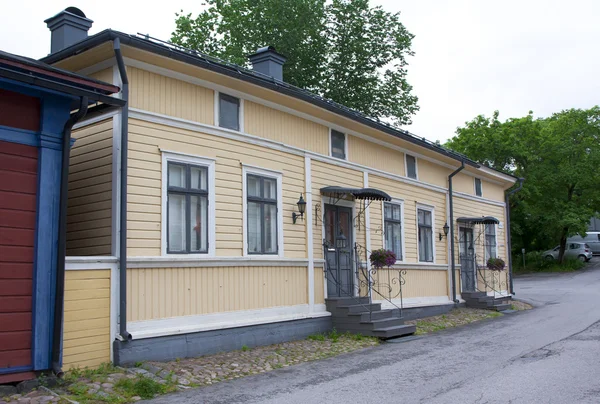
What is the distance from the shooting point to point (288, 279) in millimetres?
11781

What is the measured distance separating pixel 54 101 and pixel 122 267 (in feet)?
8.00

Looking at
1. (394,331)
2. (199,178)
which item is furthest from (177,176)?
(394,331)

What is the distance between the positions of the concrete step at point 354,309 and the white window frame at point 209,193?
11.7 feet

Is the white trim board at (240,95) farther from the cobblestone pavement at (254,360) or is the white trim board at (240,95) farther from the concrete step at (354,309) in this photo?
the cobblestone pavement at (254,360)

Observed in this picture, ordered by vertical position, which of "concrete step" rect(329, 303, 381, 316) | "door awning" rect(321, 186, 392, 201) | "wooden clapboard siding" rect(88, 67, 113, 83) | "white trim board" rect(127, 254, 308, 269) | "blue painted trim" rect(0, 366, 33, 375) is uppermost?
"wooden clapboard siding" rect(88, 67, 113, 83)

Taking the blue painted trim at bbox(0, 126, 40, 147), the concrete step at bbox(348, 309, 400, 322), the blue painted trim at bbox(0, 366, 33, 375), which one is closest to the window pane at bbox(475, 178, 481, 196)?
the concrete step at bbox(348, 309, 400, 322)

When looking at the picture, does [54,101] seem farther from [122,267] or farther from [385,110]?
[385,110]

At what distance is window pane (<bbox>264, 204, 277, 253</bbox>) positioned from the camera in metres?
11.4

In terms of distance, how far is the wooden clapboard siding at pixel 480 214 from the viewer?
1917 cm

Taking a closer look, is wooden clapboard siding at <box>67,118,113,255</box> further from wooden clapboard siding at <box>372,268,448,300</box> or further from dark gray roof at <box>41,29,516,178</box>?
wooden clapboard siding at <box>372,268,448,300</box>

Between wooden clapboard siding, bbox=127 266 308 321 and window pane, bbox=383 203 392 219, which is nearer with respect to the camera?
wooden clapboard siding, bbox=127 266 308 321

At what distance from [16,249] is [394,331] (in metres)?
7.53

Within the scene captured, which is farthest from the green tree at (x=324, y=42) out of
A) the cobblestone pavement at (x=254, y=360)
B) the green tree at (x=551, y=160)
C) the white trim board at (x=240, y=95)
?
the cobblestone pavement at (x=254, y=360)

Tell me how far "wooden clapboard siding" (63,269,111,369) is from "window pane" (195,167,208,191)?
2183 millimetres
